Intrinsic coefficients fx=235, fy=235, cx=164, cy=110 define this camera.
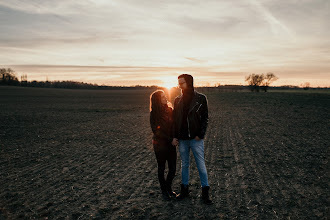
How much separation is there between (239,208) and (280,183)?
5.55ft

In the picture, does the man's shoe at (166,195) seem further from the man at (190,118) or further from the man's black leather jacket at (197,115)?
the man's black leather jacket at (197,115)

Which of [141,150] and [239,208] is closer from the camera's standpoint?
[239,208]

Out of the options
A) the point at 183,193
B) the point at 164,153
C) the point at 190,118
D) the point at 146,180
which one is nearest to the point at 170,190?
the point at 183,193

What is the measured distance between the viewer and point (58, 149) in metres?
8.65

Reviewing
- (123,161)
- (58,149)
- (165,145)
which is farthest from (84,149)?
(165,145)

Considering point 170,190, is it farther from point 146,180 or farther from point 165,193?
point 146,180

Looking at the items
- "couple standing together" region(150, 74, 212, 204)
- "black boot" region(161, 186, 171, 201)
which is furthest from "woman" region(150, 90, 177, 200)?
"black boot" region(161, 186, 171, 201)

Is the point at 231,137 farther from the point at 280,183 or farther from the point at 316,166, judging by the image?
the point at 280,183

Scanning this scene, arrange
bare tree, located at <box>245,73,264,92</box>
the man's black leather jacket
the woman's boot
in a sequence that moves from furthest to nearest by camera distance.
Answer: bare tree, located at <box>245,73,264,92</box> → the woman's boot → the man's black leather jacket

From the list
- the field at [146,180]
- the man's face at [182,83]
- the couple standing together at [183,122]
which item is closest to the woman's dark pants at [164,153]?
the couple standing together at [183,122]

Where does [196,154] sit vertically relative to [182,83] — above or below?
below

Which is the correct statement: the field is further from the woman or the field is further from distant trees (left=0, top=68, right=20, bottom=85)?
distant trees (left=0, top=68, right=20, bottom=85)

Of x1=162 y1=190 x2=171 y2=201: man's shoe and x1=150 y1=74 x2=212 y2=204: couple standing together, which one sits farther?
x1=162 y1=190 x2=171 y2=201: man's shoe

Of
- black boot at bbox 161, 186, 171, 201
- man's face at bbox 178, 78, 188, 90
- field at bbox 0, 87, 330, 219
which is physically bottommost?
field at bbox 0, 87, 330, 219
